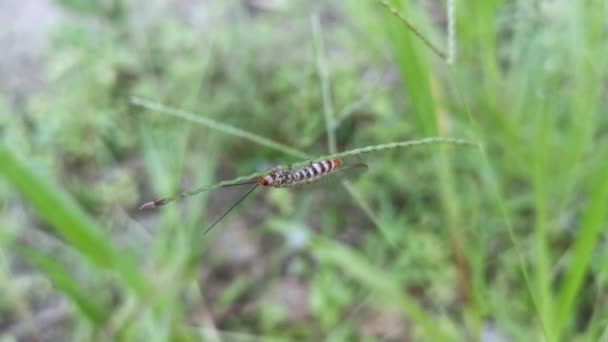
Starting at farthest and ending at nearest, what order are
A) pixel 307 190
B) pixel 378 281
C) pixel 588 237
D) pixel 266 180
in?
pixel 307 190, pixel 378 281, pixel 588 237, pixel 266 180

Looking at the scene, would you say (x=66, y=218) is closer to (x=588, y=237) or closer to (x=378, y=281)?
(x=378, y=281)

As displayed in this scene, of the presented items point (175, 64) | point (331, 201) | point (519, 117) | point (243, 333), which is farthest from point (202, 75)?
point (519, 117)

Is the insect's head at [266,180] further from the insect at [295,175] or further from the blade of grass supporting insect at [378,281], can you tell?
the blade of grass supporting insect at [378,281]

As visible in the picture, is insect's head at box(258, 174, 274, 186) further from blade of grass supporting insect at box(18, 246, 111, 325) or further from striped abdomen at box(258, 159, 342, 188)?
blade of grass supporting insect at box(18, 246, 111, 325)

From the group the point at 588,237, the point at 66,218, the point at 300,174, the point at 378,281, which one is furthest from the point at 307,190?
the point at 300,174

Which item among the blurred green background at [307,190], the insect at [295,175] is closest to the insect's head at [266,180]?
the insect at [295,175]

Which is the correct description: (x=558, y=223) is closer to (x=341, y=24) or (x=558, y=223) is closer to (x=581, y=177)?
(x=581, y=177)

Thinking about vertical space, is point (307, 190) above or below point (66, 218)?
below
